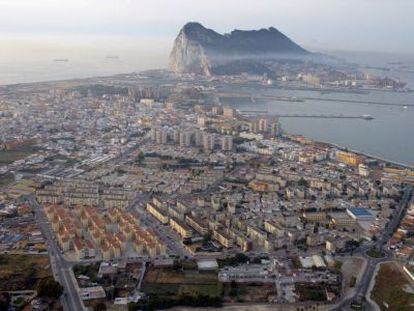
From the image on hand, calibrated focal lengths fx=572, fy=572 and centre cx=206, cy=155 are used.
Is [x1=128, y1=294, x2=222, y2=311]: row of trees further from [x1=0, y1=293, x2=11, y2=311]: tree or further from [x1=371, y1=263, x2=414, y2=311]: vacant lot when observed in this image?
[x1=371, y1=263, x2=414, y2=311]: vacant lot

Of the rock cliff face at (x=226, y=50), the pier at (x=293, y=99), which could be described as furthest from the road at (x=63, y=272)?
the rock cliff face at (x=226, y=50)

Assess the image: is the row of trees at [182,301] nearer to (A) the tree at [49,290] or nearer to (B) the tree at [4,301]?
(A) the tree at [49,290]

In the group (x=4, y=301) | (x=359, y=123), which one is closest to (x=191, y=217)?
(x=4, y=301)

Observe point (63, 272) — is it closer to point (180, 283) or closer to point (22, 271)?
point (22, 271)

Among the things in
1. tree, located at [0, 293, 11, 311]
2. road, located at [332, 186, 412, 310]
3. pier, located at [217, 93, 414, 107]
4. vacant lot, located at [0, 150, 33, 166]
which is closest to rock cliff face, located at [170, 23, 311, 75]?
pier, located at [217, 93, 414, 107]

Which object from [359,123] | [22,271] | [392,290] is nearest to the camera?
[392,290]

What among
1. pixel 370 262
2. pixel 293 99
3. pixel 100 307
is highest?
pixel 293 99
